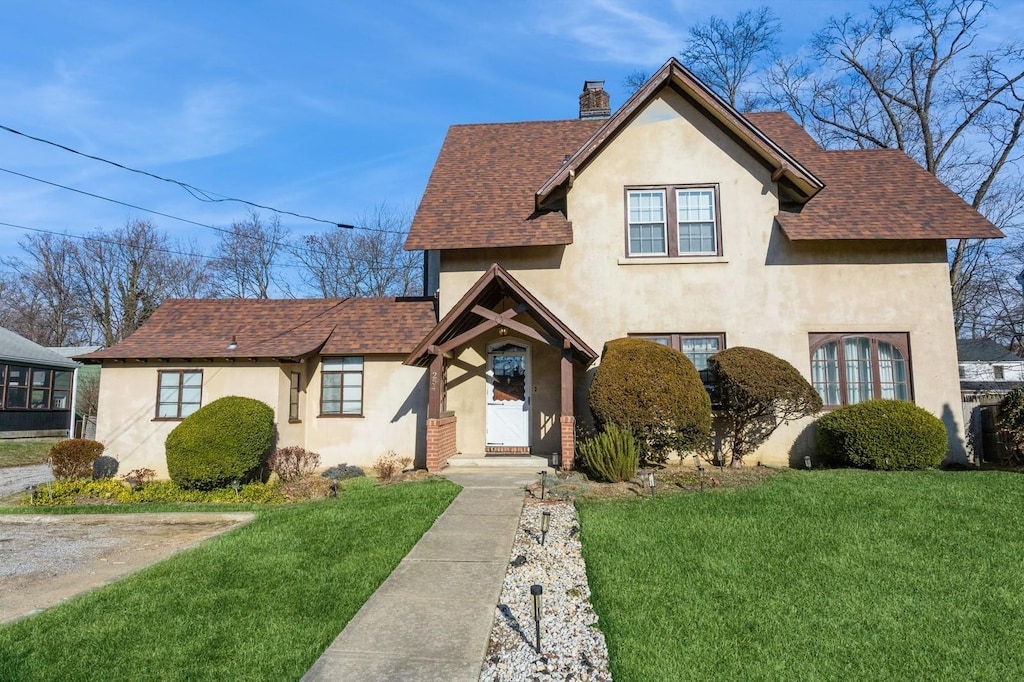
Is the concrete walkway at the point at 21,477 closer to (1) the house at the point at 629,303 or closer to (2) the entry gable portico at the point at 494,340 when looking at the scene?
(1) the house at the point at 629,303

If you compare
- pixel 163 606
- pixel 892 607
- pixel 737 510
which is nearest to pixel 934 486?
pixel 737 510

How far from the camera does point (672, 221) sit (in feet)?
46.5

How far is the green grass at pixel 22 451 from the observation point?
19.3 metres

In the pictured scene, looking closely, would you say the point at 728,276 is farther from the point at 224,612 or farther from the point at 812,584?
the point at 224,612

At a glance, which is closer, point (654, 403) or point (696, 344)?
point (654, 403)

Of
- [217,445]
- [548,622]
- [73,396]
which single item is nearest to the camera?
[548,622]

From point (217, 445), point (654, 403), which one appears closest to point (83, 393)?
point (217, 445)

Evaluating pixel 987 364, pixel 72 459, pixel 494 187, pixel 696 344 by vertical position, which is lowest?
pixel 72 459

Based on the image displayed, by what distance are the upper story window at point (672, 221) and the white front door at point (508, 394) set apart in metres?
3.66

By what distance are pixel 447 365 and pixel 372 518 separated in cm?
617

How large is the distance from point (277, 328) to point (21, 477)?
815 cm

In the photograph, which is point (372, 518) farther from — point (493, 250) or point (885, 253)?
point (885, 253)

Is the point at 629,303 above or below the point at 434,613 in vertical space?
above

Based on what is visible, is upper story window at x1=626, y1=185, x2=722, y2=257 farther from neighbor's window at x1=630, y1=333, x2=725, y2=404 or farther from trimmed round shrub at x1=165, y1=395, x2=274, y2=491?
trimmed round shrub at x1=165, y1=395, x2=274, y2=491
